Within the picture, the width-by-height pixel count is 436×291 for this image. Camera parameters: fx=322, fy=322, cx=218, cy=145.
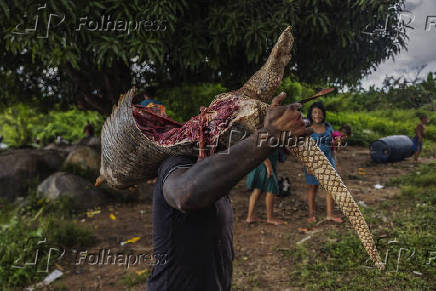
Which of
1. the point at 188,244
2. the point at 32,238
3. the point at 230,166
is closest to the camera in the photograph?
the point at 230,166

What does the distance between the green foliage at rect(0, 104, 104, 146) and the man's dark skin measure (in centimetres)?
1250

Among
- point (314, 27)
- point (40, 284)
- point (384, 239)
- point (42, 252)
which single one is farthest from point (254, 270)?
Answer: point (314, 27)

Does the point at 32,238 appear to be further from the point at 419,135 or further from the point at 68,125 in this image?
the point at 68,125

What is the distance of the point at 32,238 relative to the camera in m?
4.11

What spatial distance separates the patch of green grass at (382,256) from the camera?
3020mm

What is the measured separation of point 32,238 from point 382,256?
4.16 metres

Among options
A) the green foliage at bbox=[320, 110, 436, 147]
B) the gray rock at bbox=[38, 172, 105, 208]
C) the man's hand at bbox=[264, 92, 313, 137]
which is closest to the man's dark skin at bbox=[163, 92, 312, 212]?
the man's hand at bbox=[264, 92, 313, 137]

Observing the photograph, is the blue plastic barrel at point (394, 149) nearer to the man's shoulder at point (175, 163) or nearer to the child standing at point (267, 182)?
the child standing at point (267, 182)

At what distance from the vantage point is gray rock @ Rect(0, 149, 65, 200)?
20.5 ft

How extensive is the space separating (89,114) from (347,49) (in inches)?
443

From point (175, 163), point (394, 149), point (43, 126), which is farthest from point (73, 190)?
point (43, 126)

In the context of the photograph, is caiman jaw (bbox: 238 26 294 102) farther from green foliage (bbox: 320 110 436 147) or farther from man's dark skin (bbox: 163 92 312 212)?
green foliage (bbox: 320 110 436 147)

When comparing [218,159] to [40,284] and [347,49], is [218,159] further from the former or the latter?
[347,49]

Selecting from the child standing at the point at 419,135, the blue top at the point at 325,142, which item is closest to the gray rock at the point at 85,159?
the blue top at the point at 325,142
